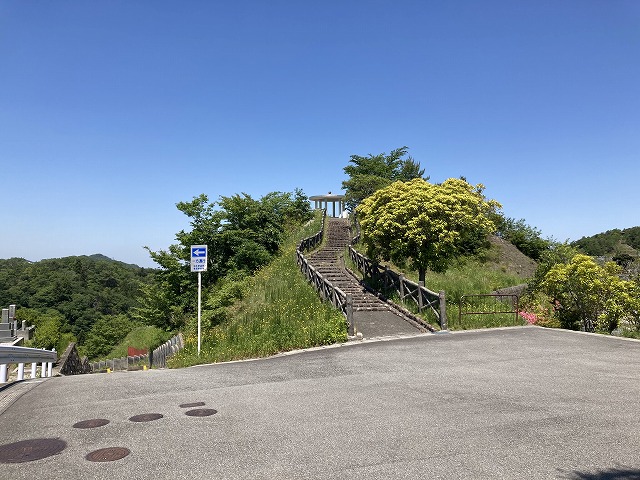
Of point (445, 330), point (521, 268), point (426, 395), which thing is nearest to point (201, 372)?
point (426, 395)

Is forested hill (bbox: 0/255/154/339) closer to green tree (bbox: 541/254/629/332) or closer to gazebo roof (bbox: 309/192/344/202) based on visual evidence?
gazebo roof (bbox: 309/192/344/202)

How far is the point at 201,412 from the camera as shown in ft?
20.3

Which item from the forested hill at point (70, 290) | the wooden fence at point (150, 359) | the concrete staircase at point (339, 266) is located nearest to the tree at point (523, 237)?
the concrete staircase at point (339, 266)

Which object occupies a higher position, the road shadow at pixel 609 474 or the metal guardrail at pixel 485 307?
the metal guardrail at pixel 485 307

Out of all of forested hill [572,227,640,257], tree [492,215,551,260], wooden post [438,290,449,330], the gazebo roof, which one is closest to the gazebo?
the gazebo roof

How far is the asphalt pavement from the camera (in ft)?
13.8

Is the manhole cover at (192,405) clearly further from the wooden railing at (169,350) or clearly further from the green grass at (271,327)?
the wooden railing at (169,350)

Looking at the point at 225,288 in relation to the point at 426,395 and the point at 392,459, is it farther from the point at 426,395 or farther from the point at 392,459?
the point at 392,459

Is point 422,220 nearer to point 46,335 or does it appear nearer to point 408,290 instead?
point 408,290

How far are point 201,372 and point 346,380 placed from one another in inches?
148

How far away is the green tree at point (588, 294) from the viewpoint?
14484 mm

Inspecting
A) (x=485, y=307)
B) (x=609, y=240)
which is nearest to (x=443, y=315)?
(x=485, y=307)

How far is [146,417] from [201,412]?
74 cm

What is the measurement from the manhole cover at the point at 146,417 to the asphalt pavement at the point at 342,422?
0.22ft
